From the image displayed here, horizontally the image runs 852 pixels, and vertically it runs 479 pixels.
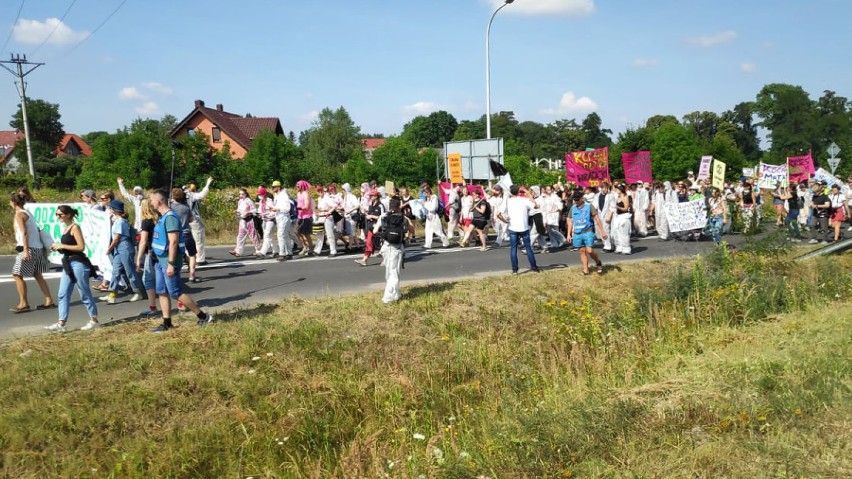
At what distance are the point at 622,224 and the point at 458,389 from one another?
8416 mm

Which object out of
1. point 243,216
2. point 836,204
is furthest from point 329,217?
point 836,204

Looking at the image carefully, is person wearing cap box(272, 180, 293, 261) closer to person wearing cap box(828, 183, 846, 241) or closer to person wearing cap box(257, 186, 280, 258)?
person wearing cap box(257, 186, 280, 258)

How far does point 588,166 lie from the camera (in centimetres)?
2019

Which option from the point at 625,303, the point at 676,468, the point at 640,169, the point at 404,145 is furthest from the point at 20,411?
the point at 404,145

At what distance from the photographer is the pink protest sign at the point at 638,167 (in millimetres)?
20453

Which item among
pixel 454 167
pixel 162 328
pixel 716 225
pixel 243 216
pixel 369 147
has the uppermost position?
pixel 369 147

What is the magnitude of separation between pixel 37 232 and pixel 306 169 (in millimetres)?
41410

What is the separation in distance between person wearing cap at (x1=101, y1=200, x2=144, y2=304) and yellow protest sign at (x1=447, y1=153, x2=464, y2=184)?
12.5 meters

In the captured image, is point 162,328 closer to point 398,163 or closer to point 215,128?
point 398,163

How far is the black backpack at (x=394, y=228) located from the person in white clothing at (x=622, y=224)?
283 inches

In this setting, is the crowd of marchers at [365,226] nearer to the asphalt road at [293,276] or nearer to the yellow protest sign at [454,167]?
the asphalt road at [293,276]

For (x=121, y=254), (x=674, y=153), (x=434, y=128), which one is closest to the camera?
(x=121, y=254)

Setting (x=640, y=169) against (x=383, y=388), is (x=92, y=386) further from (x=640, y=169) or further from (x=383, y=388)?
(x=640, y=169)

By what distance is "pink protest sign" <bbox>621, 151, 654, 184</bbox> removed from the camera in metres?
20.5
